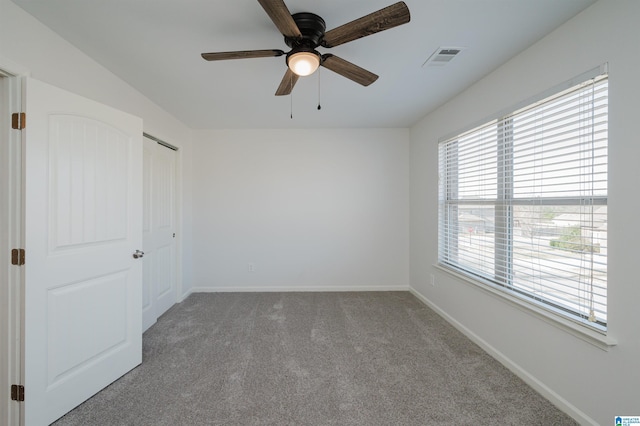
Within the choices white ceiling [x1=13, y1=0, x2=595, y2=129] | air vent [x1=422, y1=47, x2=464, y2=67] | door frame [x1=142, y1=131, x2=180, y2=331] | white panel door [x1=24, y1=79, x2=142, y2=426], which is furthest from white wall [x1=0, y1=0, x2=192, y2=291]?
air vent [x1=422, y1=47, x2=464, y2=67]

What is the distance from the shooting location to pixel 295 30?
4.45 ft

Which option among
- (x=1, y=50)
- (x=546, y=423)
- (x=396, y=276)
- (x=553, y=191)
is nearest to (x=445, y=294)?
(x=396, y=276)

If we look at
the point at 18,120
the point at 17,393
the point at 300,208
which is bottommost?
the point at 17,393

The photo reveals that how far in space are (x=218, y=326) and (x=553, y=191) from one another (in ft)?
10.8

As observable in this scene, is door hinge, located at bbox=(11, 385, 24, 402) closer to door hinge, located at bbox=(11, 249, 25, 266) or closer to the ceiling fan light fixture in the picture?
door hinge, located at bbox=(11, 249, 25, 266)

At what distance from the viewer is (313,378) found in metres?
1.96

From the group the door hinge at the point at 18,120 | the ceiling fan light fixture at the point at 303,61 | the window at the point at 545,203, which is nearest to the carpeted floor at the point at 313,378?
the window at the point at 545,203

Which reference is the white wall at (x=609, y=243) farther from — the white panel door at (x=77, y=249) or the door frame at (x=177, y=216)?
the door frame at (x=177, y=216)

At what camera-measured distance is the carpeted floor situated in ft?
5.30

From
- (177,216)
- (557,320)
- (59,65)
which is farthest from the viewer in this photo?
(177,216)

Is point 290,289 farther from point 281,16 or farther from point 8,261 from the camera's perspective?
point 281,16

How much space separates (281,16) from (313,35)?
1.22 feet

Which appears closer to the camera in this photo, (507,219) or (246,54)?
(246,54)

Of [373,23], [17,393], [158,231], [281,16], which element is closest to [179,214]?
[158,231]
